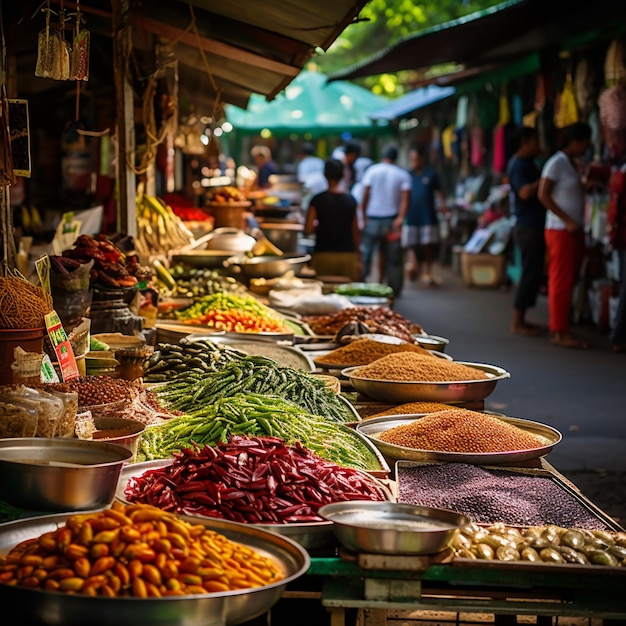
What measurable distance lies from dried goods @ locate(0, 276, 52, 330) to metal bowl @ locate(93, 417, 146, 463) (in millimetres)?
528

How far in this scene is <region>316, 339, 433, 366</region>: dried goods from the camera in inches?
217

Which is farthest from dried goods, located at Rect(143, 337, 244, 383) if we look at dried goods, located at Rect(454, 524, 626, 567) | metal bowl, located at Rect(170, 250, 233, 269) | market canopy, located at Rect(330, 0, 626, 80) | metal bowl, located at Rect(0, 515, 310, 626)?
market canopy, located at Rect(330, 0, 626, 80)

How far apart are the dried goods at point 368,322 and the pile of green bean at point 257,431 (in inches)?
101

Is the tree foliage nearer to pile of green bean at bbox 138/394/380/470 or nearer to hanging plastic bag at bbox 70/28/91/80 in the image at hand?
hanging plastic bag at bbox 70/28/91/80

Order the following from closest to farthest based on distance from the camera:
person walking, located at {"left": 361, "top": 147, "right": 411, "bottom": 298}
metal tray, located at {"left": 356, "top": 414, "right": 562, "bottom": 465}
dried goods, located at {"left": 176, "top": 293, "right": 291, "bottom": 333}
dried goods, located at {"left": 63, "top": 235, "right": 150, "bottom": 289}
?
metal tray, located at {"left": 356, "top": 414, "right": 562, "bottom": 465}
dried goods, located at {"left": 63, "top": 235, "right": 150, "bottom": 289}
dried goods, located at {"left": 176, "top": 293, "right": 291, "bottom": 333}
person walking, located at {"left": 361, "top": 147, "right": 411, "bottom": 298}

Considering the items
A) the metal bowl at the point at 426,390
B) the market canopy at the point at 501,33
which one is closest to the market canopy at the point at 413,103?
the market canopy at the point at 501,33

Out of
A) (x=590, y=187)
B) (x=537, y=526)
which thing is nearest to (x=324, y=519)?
(x=537, y=526)

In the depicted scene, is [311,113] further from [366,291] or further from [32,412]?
[32,412]

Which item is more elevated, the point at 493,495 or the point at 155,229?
the point at 155,229

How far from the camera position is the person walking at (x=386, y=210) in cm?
1400

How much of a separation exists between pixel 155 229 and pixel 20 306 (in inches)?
177

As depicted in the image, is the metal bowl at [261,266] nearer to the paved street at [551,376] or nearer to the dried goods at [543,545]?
the paved street at [551,376]

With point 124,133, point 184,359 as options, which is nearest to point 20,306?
point 184,359

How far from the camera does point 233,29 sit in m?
7.76
